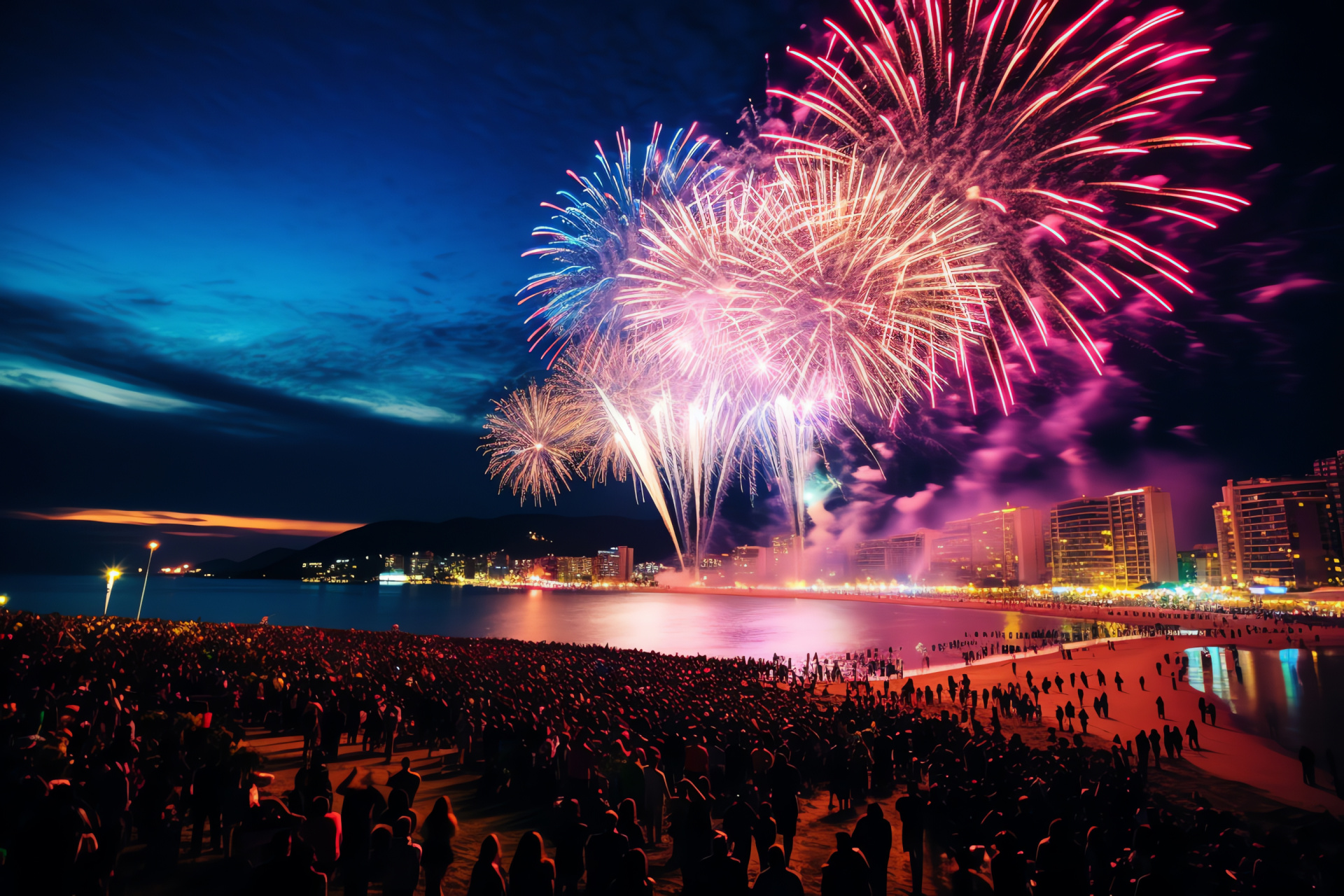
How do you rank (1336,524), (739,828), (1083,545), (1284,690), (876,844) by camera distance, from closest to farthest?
(876,844) → (739,828) → (1284,690) → (1336,524) → (1083,545)

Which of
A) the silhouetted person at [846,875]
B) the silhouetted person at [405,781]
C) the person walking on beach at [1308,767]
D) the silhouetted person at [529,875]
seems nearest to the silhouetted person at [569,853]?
the silhouetted person at [529,875]

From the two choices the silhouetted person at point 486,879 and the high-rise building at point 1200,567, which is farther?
the high-rise building at point 1200,567

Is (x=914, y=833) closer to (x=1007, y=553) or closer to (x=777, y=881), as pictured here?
(x=777, y=881)

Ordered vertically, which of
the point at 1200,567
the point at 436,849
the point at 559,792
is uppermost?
the point at 1200,567

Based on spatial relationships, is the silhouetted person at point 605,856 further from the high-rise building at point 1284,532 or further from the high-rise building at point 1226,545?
the high-rise building at point 1226,545

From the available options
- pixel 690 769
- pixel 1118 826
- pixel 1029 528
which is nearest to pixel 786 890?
pixel 690 769

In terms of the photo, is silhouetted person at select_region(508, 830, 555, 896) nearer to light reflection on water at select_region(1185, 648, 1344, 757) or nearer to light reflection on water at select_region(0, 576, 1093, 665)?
light reflection on water at select_region(1185, 648, 1344, 757)

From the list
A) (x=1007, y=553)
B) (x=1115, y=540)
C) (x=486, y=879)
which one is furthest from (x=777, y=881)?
(x=1007, y=553)

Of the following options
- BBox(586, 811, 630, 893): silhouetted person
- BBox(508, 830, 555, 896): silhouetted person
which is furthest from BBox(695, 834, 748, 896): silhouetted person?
BBox(508, 830, 555, 896): silhouetted person
